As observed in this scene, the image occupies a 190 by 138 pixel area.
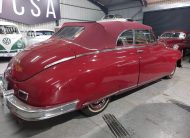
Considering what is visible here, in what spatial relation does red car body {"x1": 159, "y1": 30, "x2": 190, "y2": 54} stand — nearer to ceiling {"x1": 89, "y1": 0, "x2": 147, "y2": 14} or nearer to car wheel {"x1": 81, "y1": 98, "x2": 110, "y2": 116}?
car wheel {"x1": 81, "y1": 98, "x2": 110, "y2": 116}

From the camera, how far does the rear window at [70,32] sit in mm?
2887

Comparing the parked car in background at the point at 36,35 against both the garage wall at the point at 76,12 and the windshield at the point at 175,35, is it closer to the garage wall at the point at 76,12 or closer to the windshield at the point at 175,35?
the garage wall at the point at 76,12

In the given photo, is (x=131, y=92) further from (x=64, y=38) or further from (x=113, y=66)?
(x=64, y=38)

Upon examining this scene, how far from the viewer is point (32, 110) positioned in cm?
209

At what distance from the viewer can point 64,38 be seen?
9.72 feet

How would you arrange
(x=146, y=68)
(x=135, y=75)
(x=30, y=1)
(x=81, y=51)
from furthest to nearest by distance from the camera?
(x=30, y=1) < (x=146, y=68) < (x=135, y=75) < (x=81, y=51)

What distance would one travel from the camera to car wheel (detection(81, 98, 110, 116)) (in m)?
2.78

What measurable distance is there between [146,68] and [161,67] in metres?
0.71

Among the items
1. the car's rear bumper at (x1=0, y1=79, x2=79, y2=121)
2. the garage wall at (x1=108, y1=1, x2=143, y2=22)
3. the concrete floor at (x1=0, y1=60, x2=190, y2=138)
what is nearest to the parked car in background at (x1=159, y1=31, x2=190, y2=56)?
the concrete floor at (x1=0, y1=60, x2=190, y2=138)

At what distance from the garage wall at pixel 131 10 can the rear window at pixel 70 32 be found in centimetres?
1317

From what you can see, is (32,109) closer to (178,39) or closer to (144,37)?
(144,37)

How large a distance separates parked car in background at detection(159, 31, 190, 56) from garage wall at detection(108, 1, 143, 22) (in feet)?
20.7

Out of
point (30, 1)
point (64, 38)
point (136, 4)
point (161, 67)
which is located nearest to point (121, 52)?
point (64, 38)

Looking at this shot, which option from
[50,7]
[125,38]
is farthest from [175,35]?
[50,7]
